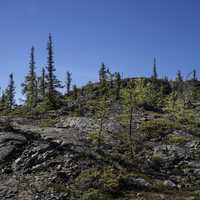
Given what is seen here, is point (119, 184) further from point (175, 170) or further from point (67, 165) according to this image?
point (175, 170)

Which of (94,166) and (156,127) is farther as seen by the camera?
(156,127)

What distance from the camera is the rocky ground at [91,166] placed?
1078 inches

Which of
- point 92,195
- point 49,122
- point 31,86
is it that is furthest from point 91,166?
point 31,86

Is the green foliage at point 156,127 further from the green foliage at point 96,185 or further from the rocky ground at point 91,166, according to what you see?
the green foliage at point 96,185

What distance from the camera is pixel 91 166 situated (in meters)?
31.4

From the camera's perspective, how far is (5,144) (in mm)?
34406

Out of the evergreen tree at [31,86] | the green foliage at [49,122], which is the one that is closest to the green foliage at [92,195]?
the green foliage at [49,122]

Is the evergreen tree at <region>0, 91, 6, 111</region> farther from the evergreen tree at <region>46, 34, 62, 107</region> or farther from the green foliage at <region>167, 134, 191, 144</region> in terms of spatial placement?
the green foliage at <region>167, 134, 191, 144</region>

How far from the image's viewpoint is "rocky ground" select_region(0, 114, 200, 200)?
27375mm

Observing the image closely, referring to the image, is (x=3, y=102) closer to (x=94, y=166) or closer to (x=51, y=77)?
(x=51, y=77)

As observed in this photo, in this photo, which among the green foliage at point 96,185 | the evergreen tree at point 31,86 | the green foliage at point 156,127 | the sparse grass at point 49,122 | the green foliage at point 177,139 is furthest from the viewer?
the evergreen tree at point 31,86

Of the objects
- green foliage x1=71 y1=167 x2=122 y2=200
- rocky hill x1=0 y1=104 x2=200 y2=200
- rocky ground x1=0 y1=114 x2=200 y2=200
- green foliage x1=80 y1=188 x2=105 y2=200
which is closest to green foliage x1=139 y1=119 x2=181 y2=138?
rocky hill x1=0 y1=104 x2=200 y2=200

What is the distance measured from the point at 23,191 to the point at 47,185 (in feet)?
6.53

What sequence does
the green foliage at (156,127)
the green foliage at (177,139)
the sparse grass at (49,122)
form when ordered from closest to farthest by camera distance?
the green foliage at (177,139), the green foliage at (156,127), the sparse grass at (49,122)
